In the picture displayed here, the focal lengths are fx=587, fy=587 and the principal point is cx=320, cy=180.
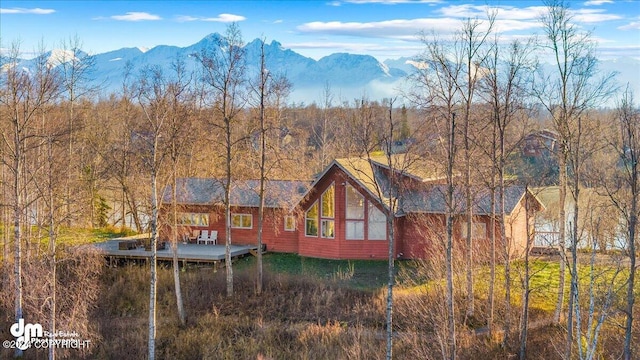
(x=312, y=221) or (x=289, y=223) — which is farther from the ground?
(x=312, y=221)

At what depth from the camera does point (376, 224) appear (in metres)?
27.7

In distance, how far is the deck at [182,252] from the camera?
1061 inches

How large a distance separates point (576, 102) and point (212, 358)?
14339 millimetres

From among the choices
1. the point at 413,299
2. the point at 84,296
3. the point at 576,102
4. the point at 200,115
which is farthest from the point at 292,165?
the point at 576,102

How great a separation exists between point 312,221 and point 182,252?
20.9 feet

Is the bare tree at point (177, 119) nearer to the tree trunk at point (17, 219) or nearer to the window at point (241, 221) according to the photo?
the tree trunk at point (17, 219)

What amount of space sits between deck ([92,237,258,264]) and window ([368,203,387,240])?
241 inches

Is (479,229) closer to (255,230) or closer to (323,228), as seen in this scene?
(323,228)

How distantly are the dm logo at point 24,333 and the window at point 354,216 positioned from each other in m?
13.6

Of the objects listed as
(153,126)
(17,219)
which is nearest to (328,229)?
(153,126)

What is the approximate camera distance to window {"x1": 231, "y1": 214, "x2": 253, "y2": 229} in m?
Answer: 30.6

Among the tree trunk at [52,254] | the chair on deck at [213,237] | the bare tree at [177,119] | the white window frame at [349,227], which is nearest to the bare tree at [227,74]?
the bare tree at [177,119]

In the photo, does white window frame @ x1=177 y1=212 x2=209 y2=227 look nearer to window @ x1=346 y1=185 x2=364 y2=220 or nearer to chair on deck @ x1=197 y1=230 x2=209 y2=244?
chair on deck @ x1=197 y1=230 x2=209 y2=244

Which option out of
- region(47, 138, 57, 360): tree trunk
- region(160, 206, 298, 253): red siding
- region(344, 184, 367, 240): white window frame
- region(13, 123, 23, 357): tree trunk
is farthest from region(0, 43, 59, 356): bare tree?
region(344, 184, 367, 240): white window frame
